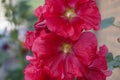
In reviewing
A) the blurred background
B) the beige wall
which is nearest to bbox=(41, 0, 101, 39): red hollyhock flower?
Answer: the blurred background

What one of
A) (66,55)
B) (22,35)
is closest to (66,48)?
(66,55)

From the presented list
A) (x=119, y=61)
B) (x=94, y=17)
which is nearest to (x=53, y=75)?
(x=94, y=17)

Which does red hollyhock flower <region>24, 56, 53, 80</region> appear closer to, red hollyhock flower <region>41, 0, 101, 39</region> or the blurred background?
red hollyhock flower <region>41, 0, 101, 39</region>

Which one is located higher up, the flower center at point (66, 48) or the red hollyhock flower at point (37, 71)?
the flower center at point (66, 48)

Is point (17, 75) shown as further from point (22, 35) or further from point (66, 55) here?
point (66, 55)

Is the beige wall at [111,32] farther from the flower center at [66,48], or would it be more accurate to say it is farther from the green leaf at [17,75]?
the flower center at [66,48]

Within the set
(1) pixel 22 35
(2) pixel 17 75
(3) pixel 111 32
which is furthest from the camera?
(1) pixel 22 35

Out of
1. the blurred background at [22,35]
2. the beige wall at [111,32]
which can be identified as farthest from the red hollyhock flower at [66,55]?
the beige wall at [111,32]
